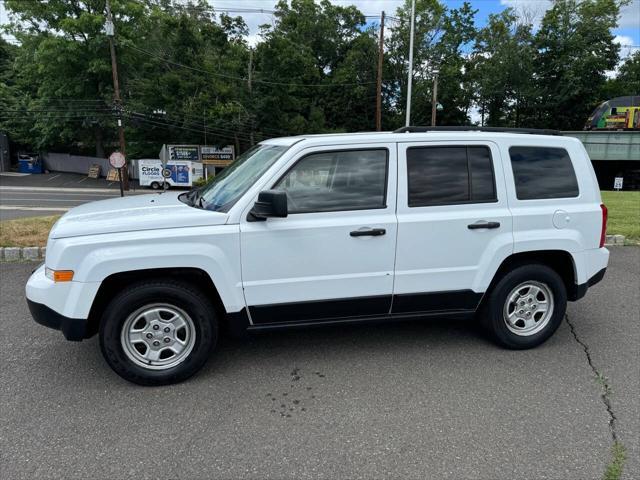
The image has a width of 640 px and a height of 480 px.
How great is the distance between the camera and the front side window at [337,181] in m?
3.61

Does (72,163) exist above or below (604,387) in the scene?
above

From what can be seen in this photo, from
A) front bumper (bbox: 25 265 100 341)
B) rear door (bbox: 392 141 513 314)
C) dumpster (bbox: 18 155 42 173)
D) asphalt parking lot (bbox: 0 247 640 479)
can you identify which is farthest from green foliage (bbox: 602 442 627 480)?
dumpster (bbox: 18 155 42 173)

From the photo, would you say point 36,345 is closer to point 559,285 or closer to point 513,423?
point 513,423

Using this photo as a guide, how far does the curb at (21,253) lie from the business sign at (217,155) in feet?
111

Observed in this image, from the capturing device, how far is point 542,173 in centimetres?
407

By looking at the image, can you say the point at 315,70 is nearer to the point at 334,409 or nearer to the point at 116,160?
→ the point at 116,160

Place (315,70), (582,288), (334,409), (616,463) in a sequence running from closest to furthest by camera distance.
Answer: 1. (616,463)
2. (334,409)
3. (582,288)
4. (315,70)

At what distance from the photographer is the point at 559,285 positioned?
4.10 metres

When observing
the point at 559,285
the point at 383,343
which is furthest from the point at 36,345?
the point at 559,285

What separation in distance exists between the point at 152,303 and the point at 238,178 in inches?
49.2

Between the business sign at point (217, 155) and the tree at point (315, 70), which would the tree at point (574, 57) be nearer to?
Answer: the tree at point (315, 70)

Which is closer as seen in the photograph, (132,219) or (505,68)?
(132,219)

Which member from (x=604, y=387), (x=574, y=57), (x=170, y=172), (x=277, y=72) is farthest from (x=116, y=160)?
(x=574, y=57)

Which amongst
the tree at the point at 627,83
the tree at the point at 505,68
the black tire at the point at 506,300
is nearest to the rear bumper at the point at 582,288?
the black tire at the point at 506,300
